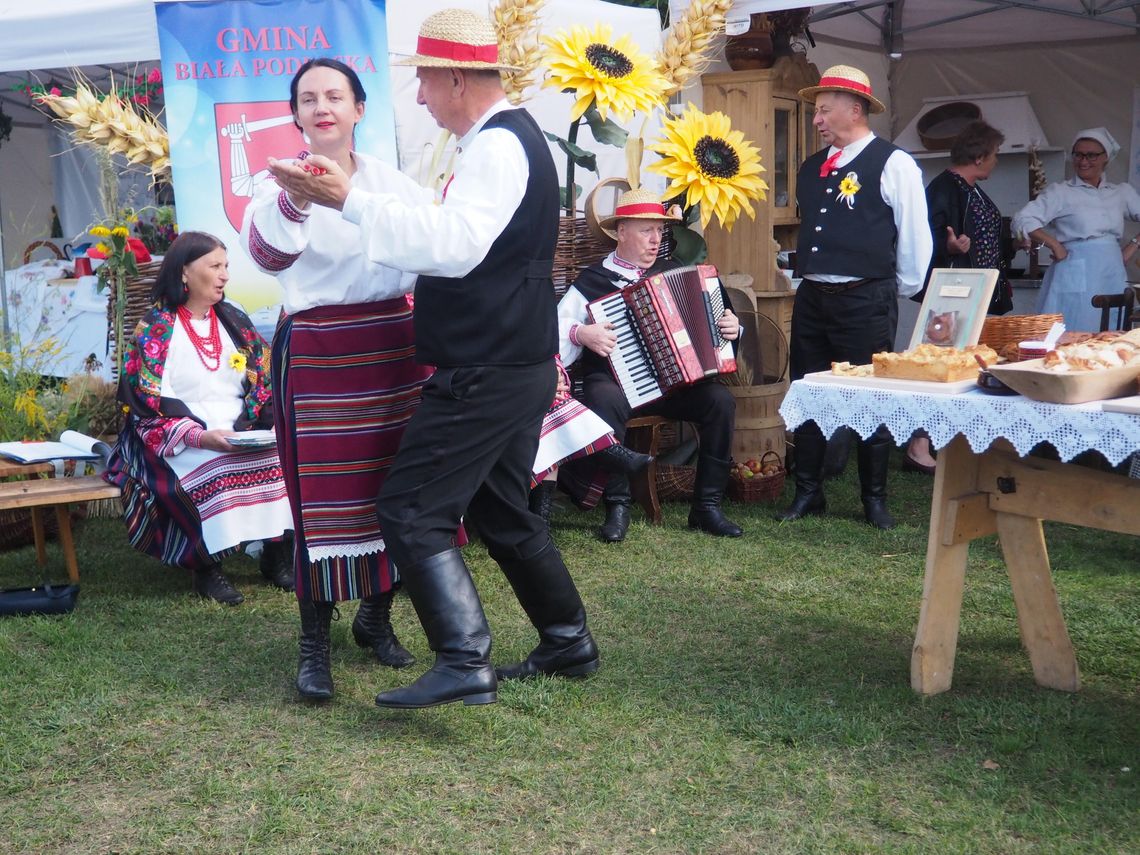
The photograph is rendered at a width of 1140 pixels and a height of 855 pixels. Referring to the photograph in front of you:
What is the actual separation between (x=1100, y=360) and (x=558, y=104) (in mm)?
4091

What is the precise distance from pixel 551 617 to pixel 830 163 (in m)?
2.80

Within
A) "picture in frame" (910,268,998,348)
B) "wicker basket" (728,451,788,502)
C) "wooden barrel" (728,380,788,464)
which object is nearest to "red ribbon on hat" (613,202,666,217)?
"wooden barrel" (728,380,788,464)

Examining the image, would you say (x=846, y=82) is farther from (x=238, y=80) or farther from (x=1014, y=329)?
(x=238, y=80)

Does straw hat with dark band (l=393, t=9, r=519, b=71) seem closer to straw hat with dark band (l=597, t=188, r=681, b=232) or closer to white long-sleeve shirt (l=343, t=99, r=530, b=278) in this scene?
white long-sleeve shirt (l=343, t=99, r=530, b=278)

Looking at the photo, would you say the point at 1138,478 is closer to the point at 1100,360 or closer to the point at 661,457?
the point at 1100,360

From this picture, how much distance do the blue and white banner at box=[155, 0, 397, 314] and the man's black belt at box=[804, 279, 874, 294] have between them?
1994 mm

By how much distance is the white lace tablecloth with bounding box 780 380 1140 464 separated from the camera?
2.60 metres

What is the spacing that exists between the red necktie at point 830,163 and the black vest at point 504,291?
2.59m

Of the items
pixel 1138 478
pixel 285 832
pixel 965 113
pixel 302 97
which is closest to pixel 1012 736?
pixel 1138 478

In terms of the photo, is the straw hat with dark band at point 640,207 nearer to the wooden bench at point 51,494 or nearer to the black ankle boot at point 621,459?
the black ankle boot at point 621,459

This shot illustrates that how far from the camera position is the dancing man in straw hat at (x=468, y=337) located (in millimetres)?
2746

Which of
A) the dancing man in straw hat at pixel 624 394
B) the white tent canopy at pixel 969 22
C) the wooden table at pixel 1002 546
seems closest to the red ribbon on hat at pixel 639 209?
the dancing man in straw hat at pixel 624 394

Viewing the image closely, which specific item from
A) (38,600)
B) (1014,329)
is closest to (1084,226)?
(1014,329)

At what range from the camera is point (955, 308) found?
3.34 m
